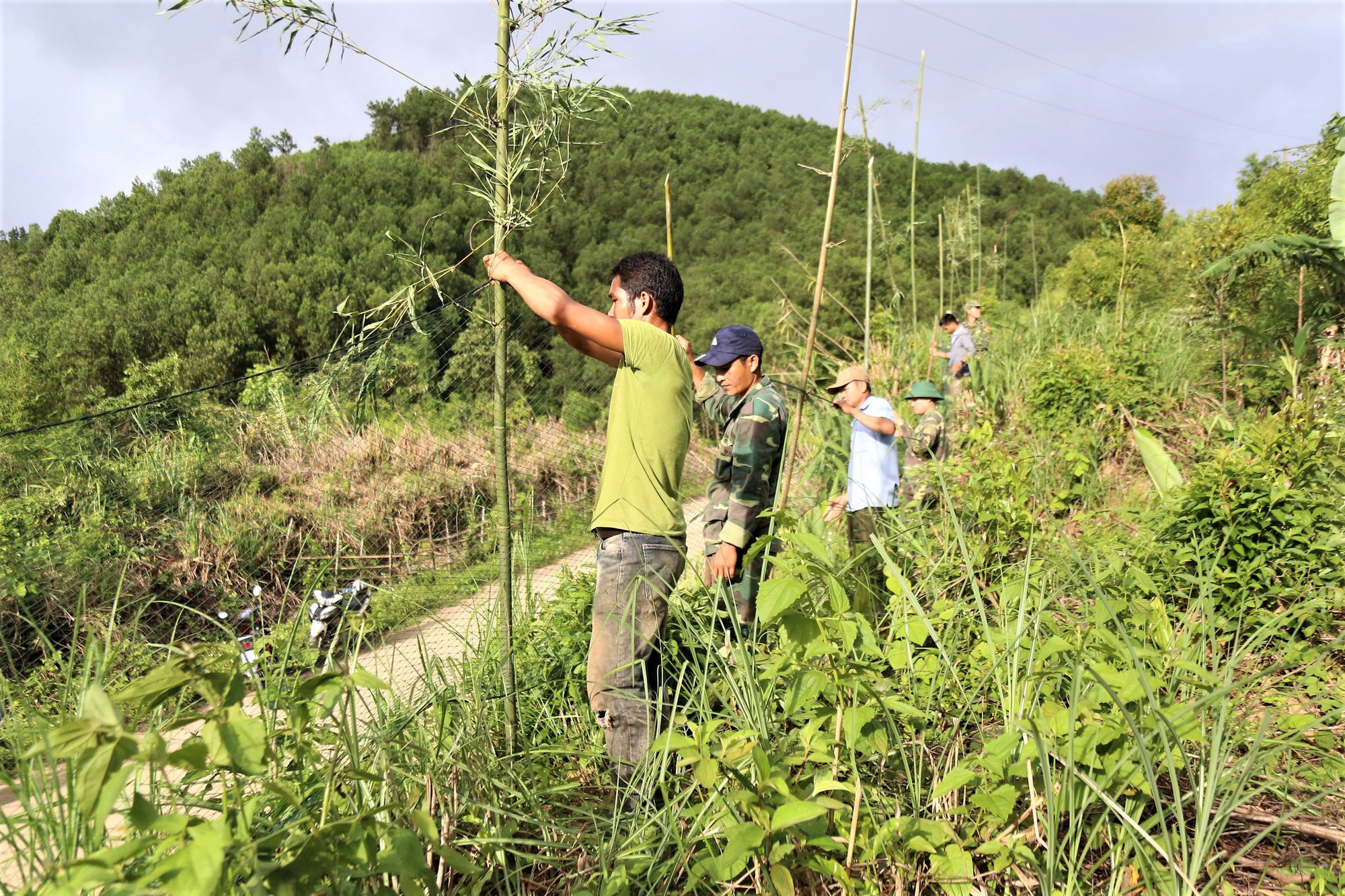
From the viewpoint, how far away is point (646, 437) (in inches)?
87.7

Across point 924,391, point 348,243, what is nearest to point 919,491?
point 924,391

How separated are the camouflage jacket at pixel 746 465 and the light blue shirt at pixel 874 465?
40.2 inches

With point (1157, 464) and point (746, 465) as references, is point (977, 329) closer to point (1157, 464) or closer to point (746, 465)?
point (1157, 464)

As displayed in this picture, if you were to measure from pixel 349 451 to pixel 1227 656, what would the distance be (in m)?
5.12

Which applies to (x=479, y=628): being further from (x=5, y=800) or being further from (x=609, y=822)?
(x=5, y=800)

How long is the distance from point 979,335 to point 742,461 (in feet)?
16.4

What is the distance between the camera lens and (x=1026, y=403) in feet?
21.1

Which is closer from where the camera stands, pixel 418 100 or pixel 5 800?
pixel 5 800

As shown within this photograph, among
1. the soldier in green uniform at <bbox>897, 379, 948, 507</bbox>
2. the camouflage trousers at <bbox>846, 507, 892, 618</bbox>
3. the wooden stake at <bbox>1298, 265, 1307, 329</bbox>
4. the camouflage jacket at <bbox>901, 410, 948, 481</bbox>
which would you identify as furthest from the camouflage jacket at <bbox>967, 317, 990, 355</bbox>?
the camouflage trousers at <bbox>846, 507, 892, 618</bbox>

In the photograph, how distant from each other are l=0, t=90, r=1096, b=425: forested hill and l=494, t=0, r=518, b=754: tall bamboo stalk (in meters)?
10.6

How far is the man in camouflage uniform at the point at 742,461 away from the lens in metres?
2.82

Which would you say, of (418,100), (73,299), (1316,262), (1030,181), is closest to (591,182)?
(418,100)

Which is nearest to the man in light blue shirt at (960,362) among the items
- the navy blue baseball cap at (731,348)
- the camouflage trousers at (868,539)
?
the camouflage trousers at (868,539)

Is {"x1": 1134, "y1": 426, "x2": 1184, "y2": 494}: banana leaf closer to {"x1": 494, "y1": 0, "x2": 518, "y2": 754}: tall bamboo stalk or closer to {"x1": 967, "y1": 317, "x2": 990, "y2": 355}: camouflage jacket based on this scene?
{"x1": 967, "y1": 317, "x2": 990, "y2": 355}: camouflage jacket
